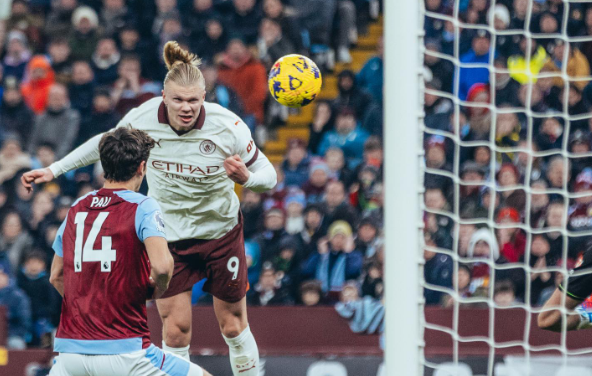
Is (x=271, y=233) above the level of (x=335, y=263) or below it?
above

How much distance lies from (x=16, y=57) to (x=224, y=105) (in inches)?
95.3

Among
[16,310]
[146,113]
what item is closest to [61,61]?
[16,310]

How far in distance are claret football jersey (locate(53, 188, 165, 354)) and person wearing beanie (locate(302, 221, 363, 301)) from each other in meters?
3.78

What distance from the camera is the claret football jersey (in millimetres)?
4094

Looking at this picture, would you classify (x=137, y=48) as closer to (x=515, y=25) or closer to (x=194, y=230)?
(x=515, y=25)

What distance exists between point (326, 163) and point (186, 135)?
367 centimetres

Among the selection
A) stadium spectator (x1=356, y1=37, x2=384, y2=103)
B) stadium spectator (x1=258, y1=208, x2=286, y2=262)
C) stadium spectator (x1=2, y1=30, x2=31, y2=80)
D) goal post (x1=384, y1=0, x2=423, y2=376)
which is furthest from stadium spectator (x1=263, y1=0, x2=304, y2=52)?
goal post (x1=384, y1=0, x2=423, y2=376)

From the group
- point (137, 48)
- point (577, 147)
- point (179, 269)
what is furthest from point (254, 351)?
point (137, 48)

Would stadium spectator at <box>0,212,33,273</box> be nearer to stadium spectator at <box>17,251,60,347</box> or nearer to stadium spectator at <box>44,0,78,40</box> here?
stadium spectator at <box>17,251,60,347</box>

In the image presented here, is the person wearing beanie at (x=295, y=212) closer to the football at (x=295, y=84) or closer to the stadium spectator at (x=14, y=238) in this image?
the stadium spectator at (x=14, y=238)

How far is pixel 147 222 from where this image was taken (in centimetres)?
409

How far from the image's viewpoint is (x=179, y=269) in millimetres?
5414

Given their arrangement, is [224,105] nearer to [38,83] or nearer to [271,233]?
[271,233]

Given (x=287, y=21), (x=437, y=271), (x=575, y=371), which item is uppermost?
(x=287, y=21)
